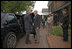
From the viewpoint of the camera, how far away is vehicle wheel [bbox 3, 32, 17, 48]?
16.4 ft

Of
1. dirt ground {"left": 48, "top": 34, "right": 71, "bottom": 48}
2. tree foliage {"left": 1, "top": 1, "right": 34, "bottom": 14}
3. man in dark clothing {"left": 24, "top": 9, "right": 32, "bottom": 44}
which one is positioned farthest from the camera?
man in dark clothing {"left": 24, "top": 9, "right": 32, "bottom": 44}

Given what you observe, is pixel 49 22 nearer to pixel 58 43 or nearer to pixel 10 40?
pixel 58 43

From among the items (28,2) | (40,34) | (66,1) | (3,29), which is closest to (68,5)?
(66,1)

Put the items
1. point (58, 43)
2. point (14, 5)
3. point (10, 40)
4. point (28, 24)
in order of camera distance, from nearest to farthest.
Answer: point (14, 5) → point (58, 43) → point (10, 40) → point (28, 24)

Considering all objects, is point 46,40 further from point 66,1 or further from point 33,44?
point 66,1

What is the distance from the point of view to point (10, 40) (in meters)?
5.29

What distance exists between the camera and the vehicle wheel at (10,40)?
16.4ft

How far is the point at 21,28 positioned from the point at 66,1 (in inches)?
86.3

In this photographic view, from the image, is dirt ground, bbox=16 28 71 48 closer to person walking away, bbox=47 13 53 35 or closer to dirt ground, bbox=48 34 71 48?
dirt ground, bbox=48 34 71 48

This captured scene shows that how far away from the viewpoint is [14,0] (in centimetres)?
500

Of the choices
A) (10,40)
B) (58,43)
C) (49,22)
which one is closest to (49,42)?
(58,43)

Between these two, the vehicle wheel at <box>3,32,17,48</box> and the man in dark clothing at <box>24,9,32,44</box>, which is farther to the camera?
the man in dark clothing at <box>24,9,32,44</box>

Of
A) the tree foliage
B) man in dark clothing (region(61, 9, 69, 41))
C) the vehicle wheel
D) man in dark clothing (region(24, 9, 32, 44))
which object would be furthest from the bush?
the vehicle wheel

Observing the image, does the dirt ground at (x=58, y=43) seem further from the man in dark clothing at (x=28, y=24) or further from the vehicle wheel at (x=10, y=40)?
the vehicle wheel at (x=10, y=40)
